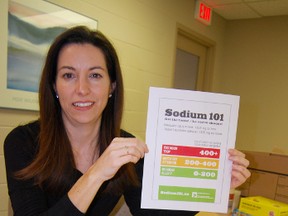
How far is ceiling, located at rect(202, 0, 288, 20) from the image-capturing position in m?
3.42

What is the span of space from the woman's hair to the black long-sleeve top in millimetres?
32

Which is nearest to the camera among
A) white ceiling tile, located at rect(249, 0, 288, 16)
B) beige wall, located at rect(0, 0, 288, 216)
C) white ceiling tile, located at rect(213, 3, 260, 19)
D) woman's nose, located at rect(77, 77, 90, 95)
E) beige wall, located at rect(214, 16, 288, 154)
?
woman's nose, located at rect(77, 77, 90, 95)

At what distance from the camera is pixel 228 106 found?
3.30ft

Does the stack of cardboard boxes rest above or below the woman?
below

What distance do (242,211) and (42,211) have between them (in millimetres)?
1064

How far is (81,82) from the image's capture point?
1095mm

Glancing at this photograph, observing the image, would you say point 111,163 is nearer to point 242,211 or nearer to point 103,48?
point 103,48

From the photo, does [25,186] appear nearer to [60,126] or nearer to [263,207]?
[60,126]

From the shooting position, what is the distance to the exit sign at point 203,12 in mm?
3531

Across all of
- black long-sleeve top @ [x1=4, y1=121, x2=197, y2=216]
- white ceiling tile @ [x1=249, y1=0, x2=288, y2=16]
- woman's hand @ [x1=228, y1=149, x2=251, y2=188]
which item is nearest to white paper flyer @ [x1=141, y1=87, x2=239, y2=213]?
woman's hand @ [x1=228, y1=149, x2=251, y2=188]

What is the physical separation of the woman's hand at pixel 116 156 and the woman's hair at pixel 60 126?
29 centimetres

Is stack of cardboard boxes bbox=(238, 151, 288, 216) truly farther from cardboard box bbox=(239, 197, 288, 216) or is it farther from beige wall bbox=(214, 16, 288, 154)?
beige wall bbox=(214, 16, 288, 154)

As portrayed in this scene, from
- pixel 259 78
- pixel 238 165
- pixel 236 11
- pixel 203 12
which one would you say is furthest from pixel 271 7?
pixel 238 165

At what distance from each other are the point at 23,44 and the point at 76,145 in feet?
3.04
